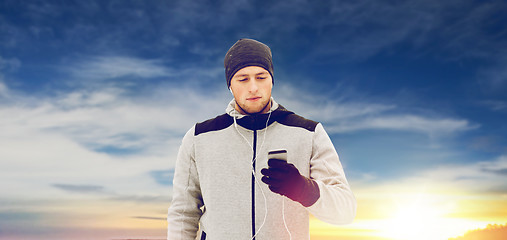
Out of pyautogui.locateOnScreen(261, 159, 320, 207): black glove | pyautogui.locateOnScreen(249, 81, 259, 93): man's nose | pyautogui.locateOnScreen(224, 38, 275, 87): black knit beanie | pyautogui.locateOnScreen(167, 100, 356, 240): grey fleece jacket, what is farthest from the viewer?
pyautogui.locateOnScreen(224, 38, 275, 87): black knit beanie

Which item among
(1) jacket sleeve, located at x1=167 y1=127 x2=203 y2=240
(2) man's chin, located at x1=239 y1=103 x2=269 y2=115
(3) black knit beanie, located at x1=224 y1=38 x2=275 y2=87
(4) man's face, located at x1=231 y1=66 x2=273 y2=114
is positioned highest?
(3) black knit beanie, located at x1=224 y1=38 x2=275 y2=87

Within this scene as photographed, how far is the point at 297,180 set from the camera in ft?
10.3

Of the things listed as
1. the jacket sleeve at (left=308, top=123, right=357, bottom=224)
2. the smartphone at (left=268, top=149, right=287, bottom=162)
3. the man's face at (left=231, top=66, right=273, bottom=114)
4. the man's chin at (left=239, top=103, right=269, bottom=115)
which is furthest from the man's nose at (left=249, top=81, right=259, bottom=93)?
the smartphone at (left=268, top=149, right=287, bottom=162)

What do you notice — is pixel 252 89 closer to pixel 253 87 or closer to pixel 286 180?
pixel 253 87

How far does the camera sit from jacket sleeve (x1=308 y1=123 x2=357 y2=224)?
342cm

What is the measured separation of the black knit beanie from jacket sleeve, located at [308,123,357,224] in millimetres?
874

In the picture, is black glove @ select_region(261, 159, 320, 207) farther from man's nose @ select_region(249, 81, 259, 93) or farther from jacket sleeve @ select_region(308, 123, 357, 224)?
man's nose @ select_region(249, 81, 259, 93)

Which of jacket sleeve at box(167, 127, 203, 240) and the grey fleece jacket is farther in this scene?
jacket sleeve at box(167, 127, 203, 240)

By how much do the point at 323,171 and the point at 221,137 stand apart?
1.10m

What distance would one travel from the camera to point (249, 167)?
156 inches

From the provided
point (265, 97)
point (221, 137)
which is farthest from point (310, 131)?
point (221, 137)

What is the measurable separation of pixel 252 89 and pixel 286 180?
1207 mm

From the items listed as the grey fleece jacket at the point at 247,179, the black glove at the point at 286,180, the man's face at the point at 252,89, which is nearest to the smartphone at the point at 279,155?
the black glove at the point at 286,180

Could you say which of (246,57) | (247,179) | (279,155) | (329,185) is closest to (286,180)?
(279,155)
